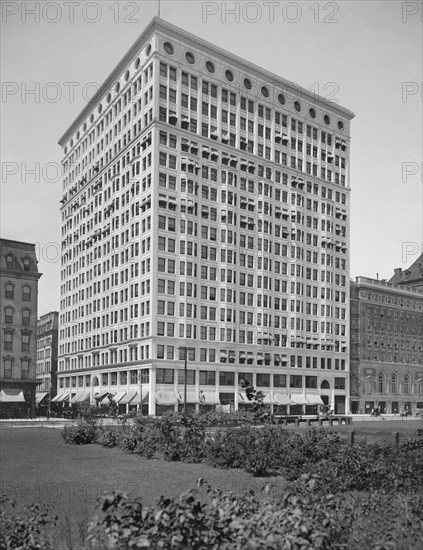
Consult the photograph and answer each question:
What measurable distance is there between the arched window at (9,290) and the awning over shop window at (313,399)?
49.3 m

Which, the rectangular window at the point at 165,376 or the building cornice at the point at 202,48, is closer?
the rectangular window at the point at 165,376

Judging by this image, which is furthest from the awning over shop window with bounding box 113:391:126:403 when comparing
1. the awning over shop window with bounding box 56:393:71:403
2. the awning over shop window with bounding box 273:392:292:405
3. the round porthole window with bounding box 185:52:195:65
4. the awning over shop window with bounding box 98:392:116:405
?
the round porthole window with bounding box 185:52:195:65

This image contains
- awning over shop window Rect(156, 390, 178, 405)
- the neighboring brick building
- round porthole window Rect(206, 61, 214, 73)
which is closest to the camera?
awning over shop window Rect(156, 390, 178, 405)

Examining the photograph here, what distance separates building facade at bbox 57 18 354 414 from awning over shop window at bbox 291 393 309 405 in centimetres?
39

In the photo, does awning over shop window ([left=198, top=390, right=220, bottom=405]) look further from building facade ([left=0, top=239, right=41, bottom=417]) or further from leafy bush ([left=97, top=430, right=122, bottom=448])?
leafy bush ([left=97, top=430, right=122, bottom=448])

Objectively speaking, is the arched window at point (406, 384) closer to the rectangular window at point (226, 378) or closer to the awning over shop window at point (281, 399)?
the awning over shop window at point (281, 399)

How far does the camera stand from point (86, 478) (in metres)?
23.0

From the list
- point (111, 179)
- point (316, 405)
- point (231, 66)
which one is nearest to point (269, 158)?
point (231, 66)

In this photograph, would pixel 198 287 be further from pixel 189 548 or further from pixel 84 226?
pixel 189 548

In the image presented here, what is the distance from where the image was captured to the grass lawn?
17922 mm

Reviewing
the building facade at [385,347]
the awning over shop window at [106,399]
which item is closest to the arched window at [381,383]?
the building facade at [385,347]

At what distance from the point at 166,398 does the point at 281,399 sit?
21331mm

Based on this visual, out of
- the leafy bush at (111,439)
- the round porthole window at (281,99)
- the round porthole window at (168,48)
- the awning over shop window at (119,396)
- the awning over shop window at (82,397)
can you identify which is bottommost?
the awning over shop window at (82,397)

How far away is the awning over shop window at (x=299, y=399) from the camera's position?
339 ft
